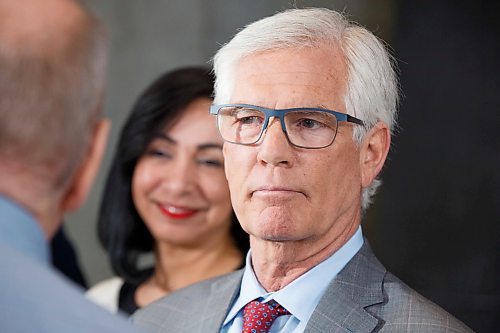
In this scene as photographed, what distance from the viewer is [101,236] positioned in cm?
420

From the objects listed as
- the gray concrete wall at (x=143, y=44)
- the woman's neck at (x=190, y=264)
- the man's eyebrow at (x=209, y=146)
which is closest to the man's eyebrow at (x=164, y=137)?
the man's eyebrow at (x=209, y=146)

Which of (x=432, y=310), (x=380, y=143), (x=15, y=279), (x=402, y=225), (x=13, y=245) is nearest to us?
(x=15, y=279)

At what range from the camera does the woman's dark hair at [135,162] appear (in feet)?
12.9

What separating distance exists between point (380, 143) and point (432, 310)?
0.49 metres

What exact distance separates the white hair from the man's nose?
0.19 metres

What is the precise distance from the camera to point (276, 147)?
2506mm

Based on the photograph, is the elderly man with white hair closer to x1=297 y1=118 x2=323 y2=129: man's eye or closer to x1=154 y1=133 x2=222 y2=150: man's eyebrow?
x1=297 y1=118 x2=323 y2=129: man's eye

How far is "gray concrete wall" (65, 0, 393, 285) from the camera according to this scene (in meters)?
5.01

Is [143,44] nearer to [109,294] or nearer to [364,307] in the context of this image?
[109,294]

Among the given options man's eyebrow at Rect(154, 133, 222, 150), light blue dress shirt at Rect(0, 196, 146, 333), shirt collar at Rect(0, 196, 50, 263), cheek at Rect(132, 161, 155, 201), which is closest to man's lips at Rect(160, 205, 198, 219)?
cheek at Rect(132, 161, 155, 201)

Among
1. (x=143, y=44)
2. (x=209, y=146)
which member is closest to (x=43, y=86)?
(x=209, y=146)

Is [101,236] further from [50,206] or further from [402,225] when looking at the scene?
[50,206]

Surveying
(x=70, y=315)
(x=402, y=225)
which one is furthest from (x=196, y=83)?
(x=70, y=315)

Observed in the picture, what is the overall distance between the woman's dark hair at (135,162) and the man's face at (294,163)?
135 cm
